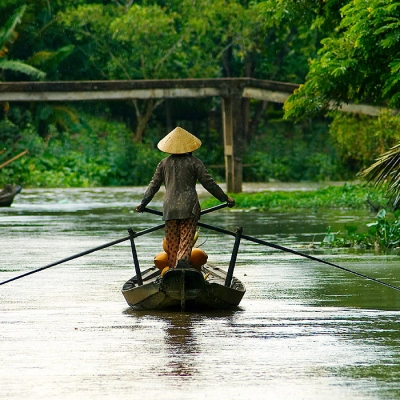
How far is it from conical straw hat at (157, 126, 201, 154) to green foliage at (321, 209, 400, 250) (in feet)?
24.4

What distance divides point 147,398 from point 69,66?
152ft

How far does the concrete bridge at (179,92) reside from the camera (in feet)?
112

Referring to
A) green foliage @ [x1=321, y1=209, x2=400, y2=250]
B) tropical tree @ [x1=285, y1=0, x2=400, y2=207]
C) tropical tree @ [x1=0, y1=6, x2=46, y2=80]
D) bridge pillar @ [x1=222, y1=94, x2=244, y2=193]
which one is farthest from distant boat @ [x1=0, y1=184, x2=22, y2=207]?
green foliage @ [x1=321, y1=209, x2=400, y2=250]

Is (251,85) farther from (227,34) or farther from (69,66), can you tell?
(69,66)

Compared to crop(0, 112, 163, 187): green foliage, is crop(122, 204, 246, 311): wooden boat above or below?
above

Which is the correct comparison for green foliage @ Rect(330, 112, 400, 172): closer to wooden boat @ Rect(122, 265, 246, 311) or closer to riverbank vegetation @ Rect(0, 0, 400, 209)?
riverbank vegetation @ Rect(0, 0, 400, 209)

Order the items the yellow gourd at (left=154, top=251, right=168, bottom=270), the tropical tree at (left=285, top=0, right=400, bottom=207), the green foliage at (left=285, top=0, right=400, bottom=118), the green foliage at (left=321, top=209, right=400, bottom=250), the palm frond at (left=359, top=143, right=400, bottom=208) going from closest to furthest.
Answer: the yellow gourd at (left=154, top=251, right=168, bottom=270) < the palm frond at (left=359, top=143, right=400, bottom=208) < the tropical tree at (left=285, top=0, right=400, bottom=207) < the green foliage at (left=285, top=0, right=400, bottom=118) < the green foliage at (left=321, top=209, right=400, bottom=250)

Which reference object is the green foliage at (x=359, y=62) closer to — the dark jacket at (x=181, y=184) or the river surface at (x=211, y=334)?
the river surface at (x=211, y=334)

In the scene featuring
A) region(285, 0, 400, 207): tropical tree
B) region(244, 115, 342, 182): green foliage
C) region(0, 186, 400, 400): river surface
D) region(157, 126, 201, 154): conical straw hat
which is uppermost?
region(285, 0, 400, 207): tropical tree

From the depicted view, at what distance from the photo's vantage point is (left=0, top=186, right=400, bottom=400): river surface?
25.8 ft

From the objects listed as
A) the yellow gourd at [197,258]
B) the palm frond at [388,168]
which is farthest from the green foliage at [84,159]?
the yellow gourd at [197,258]

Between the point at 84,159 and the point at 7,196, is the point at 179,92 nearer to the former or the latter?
the point at 7,196

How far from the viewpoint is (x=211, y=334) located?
1016cm

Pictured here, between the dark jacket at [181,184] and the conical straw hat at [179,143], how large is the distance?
4.6 inches
